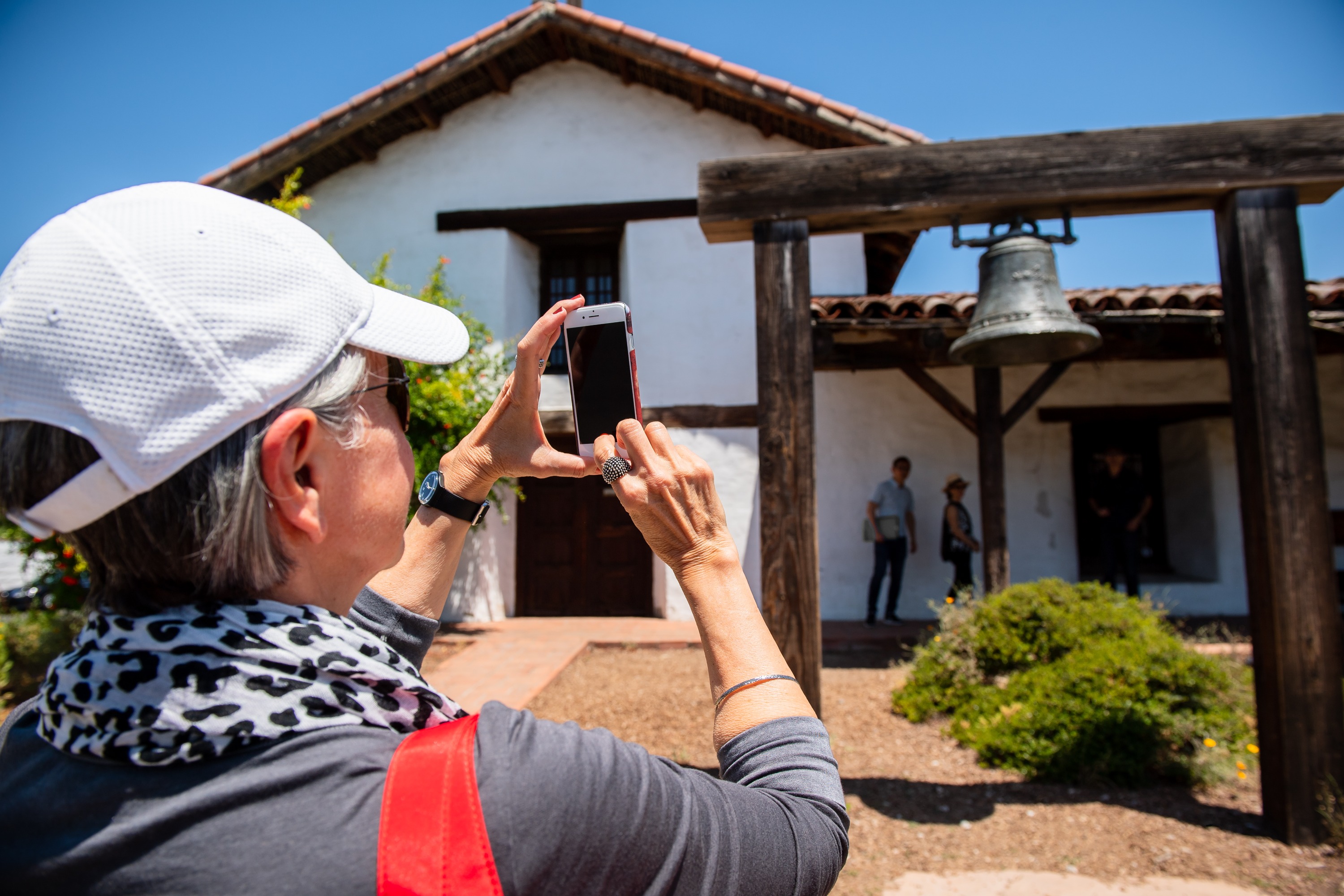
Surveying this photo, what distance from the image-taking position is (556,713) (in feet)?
16.3

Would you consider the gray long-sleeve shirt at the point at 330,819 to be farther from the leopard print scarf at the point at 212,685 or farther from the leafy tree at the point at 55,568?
the leafy tree at the point at 55,568

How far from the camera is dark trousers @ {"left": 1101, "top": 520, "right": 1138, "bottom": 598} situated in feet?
25.5

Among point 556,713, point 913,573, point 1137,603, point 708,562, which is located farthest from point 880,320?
point 708,562

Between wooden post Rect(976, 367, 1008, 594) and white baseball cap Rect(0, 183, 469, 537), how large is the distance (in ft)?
22.9

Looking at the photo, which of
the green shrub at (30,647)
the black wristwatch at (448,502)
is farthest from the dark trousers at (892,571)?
the black wristwatch at (448,502)

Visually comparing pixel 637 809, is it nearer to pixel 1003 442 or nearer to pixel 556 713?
pixel 556 713

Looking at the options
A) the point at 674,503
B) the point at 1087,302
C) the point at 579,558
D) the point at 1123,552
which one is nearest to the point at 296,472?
the point at 674,503

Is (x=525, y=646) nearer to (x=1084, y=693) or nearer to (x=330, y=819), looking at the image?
(x=1084, y=693)

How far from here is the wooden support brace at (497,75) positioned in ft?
27.7

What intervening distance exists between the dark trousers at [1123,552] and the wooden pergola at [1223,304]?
505 centimetres

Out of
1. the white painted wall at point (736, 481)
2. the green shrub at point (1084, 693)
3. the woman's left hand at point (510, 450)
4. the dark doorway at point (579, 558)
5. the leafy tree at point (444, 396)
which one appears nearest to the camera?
the woman's left hand at point (510, 450)

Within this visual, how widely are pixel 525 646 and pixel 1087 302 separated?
546 centimetres

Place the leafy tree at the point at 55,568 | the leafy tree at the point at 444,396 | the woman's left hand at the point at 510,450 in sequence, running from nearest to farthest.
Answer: the woman's left hand at the point at 510,450
the leafy tree at the point at 55,568
the leafy tree at the point at 444,396

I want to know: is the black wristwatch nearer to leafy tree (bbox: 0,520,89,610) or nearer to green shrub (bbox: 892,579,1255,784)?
green shrub (bbox: 892,579,1255,784)
